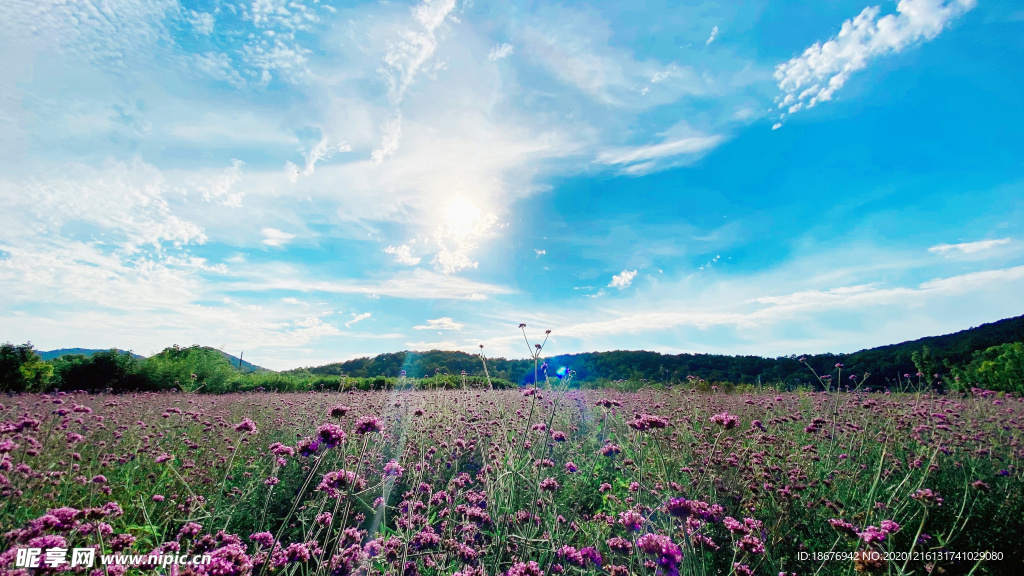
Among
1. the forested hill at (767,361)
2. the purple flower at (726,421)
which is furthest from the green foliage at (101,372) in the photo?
the purple flower at (726,421)

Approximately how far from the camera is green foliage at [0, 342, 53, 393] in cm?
1797

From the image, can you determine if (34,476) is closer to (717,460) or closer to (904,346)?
(717,460)

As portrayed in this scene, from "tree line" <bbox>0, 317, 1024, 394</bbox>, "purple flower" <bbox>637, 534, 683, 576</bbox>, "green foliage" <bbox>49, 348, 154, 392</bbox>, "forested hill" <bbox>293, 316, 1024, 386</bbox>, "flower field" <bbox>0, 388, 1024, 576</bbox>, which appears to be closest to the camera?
"purple flower" <bbox>637, 534, 683, 576</bbox>

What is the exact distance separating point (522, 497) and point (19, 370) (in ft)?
88.0

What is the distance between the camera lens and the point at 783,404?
24.8ft

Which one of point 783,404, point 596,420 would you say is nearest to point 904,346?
point 783,404

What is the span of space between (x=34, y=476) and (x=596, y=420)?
24.0 feet

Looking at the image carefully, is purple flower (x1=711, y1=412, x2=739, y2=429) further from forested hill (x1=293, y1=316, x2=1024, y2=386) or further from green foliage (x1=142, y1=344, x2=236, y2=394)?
green foliage (x1=142, y1=344, x2=236, y2=394)

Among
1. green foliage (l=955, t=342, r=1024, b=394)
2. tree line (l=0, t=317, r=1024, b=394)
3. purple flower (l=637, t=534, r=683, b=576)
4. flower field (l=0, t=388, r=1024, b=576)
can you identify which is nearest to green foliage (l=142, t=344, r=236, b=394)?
tree line (l=0, t=317, r=1024, b=394)

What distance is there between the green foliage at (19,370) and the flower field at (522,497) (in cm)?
1912

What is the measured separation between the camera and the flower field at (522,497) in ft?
7.00

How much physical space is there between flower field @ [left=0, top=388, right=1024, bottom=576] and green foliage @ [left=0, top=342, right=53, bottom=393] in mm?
19124

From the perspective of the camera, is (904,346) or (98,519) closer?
(98,519)

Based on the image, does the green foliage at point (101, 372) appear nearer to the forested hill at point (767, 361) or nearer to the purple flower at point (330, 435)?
the forested hill at point (767, 361)
